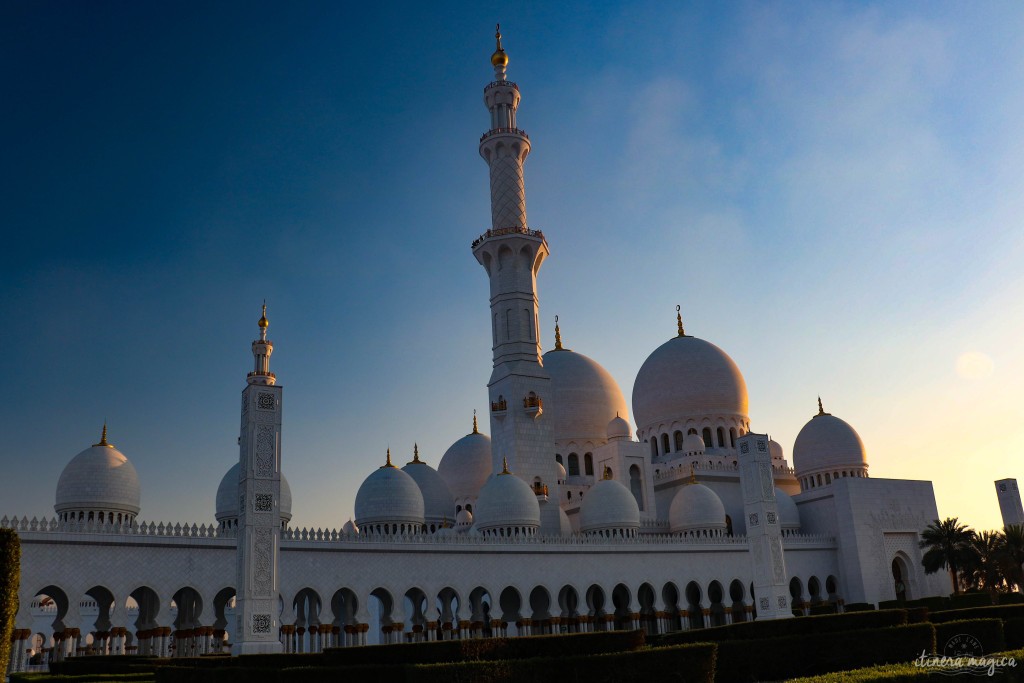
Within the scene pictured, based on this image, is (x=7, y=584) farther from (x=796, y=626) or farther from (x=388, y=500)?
(x=388, y=500)

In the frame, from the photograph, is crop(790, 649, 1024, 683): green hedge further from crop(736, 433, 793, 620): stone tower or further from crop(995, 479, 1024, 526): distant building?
crop(995, 479, 1024, 526): distant building

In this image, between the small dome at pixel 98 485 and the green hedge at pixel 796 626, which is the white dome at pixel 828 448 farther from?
the small dome at pixel 98 485

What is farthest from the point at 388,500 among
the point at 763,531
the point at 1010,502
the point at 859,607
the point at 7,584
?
the point at 1010,502

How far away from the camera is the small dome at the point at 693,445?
4572cm

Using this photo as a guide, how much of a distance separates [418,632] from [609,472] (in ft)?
44.7

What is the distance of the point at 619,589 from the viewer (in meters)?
37.1

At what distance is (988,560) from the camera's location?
35.2m

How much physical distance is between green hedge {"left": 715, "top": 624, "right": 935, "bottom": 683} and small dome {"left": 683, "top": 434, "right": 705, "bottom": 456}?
28852 millimetres

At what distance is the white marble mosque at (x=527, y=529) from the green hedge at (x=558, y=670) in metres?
8.73

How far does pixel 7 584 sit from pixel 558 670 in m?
9.90

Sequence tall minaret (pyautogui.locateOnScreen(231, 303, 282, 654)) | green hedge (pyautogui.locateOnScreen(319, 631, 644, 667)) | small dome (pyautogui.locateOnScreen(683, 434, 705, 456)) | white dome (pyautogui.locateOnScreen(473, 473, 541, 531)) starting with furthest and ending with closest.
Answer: small dome (pyautogui.locateOnScreen(683, 434, 705, 456)), white dome (pyautogui.locateOnScreen(473, 473, 541, 531)), tall minaret (pyautogui.locateOnScreen(231, 303, 282, 654)), green hedge (pyautogui.locateOnScreen(319, 631, 644, 667))

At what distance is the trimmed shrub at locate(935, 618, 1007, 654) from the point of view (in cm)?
1748

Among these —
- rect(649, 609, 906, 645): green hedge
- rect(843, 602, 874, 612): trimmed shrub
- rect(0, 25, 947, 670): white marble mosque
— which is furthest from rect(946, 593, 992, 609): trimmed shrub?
rect(649, 609, 906, 645): green hedge

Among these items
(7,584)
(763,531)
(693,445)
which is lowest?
(7,584)
